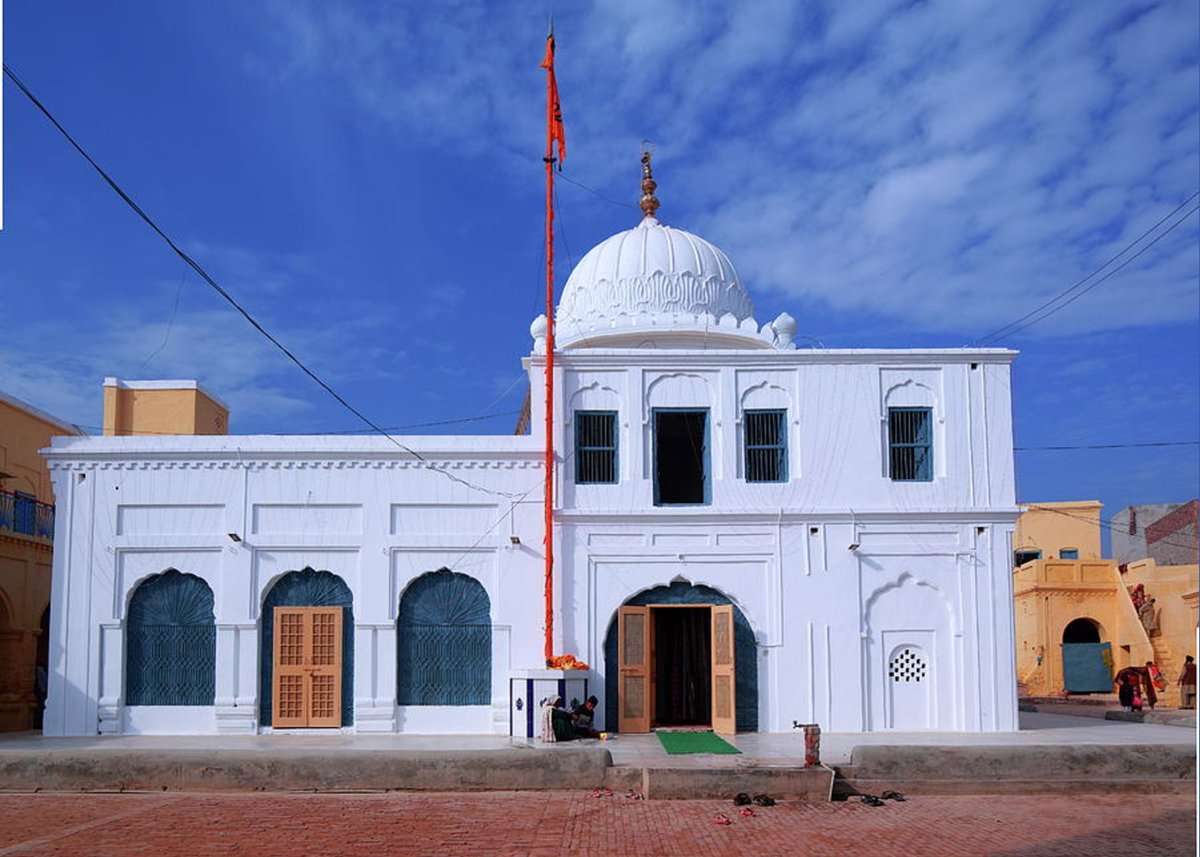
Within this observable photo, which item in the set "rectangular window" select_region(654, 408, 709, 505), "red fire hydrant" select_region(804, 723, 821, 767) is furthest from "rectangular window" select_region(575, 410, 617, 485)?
"red fire hydrant" select_region(804, 723, 821, 767)

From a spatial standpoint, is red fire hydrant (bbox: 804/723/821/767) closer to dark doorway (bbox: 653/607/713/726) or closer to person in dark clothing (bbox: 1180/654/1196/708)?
dark doorway (bbox: 653/607/713/726)

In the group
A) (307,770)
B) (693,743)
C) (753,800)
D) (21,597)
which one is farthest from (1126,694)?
(21,597)

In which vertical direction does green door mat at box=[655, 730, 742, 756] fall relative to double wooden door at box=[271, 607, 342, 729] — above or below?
below

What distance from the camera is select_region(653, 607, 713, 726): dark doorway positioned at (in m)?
19.5

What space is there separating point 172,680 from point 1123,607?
2473 centimetres

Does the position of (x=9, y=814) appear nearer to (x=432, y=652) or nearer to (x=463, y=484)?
(x=432, y=652)

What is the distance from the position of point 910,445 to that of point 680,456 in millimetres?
3714

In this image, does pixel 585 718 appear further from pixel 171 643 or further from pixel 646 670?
pixel 171 643

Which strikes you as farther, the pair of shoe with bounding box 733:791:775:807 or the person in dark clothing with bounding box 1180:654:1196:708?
the person in dark clothing with bounding box 1180:654:1196:708

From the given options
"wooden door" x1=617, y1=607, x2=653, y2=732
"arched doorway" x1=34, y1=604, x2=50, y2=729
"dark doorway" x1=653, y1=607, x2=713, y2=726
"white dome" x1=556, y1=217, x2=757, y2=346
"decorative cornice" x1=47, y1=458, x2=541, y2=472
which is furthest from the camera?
"white dome" x1=556, y1=217, x2=757, y2=346

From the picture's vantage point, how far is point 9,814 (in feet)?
38.9

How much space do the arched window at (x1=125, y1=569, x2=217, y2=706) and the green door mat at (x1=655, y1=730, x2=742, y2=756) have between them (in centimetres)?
668

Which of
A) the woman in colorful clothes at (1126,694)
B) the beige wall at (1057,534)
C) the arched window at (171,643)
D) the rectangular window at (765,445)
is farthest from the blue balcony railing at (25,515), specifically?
the beige wall at (1057,534)

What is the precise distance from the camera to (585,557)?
1777 centimetres
